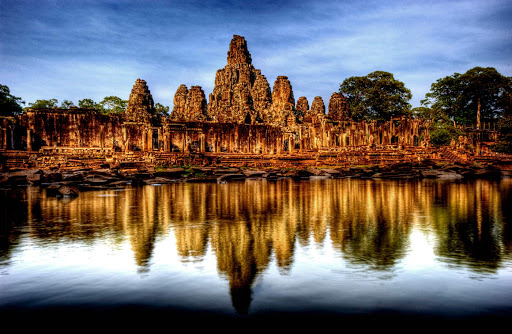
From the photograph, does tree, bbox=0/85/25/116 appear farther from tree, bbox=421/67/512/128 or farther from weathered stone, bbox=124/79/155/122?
tree, bbox=421/67/512/128

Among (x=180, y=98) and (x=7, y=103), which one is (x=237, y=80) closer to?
(x=180, y=98)

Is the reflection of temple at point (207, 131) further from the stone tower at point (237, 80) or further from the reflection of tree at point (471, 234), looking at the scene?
the reflection of tree at point (471, 234)

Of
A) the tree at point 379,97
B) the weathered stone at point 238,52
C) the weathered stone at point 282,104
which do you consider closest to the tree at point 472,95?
the tree at point 379,97

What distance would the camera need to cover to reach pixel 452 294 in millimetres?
3096

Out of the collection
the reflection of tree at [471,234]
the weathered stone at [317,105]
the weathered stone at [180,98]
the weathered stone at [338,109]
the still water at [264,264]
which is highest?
the weathered stone at [180,98]

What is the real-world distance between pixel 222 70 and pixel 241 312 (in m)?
79.5

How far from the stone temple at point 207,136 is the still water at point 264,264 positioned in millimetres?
26062

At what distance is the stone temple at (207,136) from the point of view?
1341 inches

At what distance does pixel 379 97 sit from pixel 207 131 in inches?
1112

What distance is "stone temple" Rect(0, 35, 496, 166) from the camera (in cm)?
3406

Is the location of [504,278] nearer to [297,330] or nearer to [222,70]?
[297,330]

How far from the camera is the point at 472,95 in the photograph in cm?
5953

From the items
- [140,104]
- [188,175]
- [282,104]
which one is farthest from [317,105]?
[188,175]

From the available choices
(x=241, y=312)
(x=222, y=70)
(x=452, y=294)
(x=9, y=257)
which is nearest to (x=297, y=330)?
(x=241, y=312)
